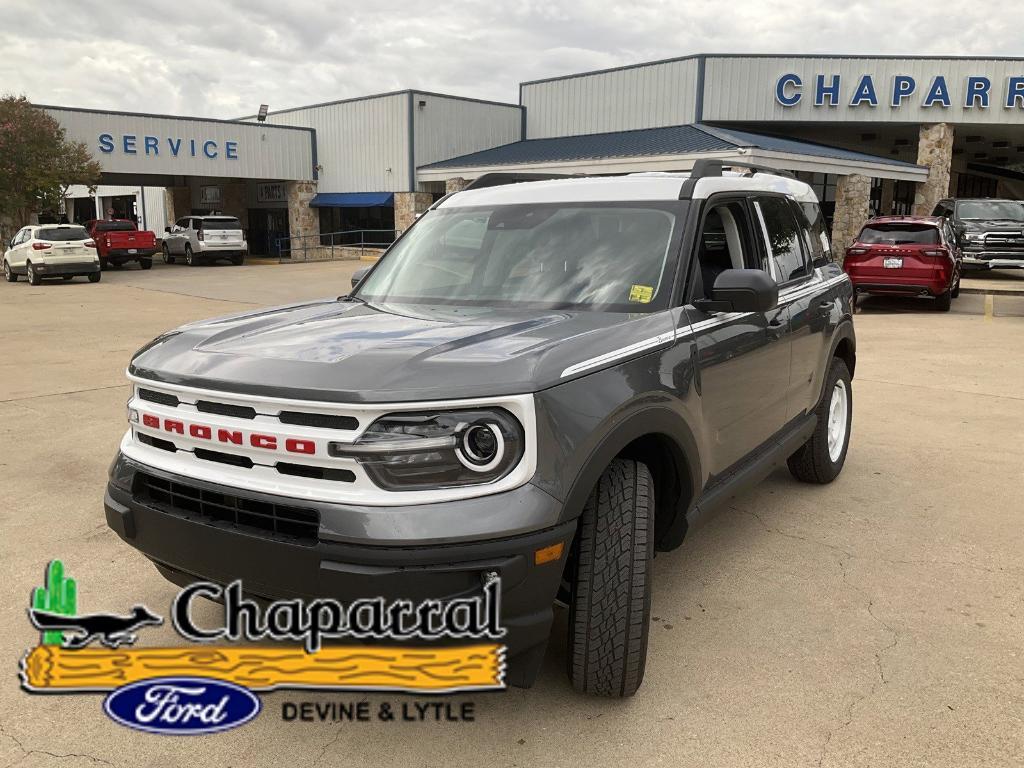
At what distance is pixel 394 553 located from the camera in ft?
7.64

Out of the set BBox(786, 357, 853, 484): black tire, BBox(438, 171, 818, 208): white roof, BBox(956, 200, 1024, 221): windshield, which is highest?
BBox(956, 200, 1024, 221): windshield

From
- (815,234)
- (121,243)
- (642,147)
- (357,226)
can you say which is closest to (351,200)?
(357,226)

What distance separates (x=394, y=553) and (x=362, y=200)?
34.8 meters

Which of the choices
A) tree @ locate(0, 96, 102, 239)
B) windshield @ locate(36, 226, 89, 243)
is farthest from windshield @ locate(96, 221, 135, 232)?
windshield @ locate(36, 226, 89, 243)

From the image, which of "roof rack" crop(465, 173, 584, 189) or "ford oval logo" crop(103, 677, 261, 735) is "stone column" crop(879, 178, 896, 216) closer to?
"roof rack" crop(465, 173, 584, 189)

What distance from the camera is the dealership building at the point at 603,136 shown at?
93.4ft

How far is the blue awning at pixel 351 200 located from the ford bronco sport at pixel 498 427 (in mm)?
32236

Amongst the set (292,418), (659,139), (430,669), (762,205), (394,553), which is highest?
(659,139)

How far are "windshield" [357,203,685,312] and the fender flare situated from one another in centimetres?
53

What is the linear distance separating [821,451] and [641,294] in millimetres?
2327

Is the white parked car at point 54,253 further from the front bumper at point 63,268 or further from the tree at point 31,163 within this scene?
the tree at point 31,163

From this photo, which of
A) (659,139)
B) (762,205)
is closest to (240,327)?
(762,205)

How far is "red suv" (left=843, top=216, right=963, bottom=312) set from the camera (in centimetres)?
1445

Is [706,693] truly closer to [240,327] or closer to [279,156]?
[240,327]
